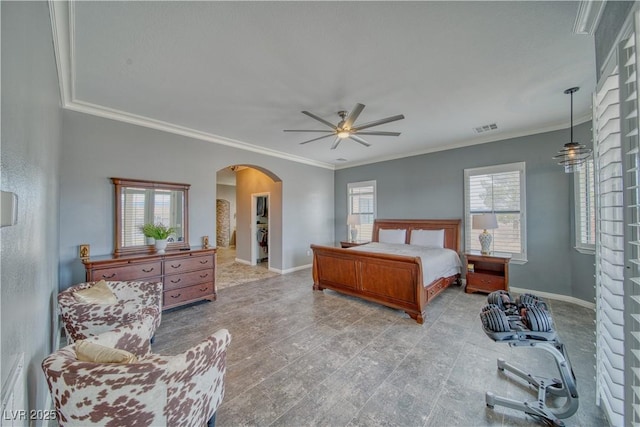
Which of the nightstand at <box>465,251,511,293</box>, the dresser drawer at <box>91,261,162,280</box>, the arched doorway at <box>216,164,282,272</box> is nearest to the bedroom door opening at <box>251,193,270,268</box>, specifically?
the arched doorway at <box>216,164,282,272</box>

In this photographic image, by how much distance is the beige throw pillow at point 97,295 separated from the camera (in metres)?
2.15

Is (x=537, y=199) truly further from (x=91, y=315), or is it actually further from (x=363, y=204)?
(x=91, y=315)

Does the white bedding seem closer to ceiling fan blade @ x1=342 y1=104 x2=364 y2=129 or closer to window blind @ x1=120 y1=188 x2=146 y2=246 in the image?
ceiling fan blade @ x1=342 y1=104 x2=364 y2=129

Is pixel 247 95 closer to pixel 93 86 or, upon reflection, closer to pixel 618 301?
pixel 93 86

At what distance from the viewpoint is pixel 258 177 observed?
661 centimetres

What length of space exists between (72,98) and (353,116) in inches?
137

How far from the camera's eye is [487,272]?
4.59 meters

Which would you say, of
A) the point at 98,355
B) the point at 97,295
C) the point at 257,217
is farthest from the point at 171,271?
the point at 257,217

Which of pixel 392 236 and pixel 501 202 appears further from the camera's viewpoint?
pixel 392 236

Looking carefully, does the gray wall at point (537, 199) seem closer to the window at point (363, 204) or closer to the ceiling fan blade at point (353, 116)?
the window at point (363, 204)

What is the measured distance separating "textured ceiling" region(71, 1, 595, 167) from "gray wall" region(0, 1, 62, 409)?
735 millimetres

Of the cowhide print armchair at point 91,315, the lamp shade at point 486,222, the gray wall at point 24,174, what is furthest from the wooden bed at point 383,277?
the gray wall at point 24,174

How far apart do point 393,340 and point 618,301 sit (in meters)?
1.88

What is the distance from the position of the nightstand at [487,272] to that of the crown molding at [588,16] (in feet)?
11.3
